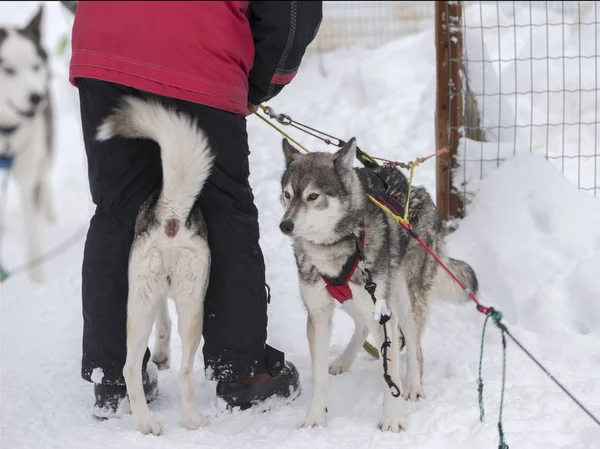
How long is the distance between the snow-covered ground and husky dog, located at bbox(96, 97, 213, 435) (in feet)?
0.68

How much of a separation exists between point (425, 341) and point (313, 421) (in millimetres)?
1037

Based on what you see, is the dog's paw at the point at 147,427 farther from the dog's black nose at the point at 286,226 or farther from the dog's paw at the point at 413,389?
the dog's paw at the point at 413,389

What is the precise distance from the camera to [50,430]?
2500 millimetres

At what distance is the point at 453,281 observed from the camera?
3.20 metres

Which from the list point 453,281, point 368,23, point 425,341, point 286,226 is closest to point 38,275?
point 286,226

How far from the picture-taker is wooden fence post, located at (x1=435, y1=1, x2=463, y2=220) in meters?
4.43

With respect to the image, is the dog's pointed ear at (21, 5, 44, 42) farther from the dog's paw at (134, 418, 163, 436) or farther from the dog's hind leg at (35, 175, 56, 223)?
the dog's paw at (134, 418, 163, 436)

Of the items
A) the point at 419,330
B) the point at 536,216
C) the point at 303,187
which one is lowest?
the point at 419,330

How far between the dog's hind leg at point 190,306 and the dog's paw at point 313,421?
37cm

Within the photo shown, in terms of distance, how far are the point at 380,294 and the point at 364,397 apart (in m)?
0.50

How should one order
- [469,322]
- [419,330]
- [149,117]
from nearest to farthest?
[149,117]
[419,330]
[469,322]

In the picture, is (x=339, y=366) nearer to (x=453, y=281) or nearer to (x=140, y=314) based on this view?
(x=453, y=281)

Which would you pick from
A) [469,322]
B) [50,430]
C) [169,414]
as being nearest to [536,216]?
[469,322]

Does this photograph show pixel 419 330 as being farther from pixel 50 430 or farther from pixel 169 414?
pixel 50 430
